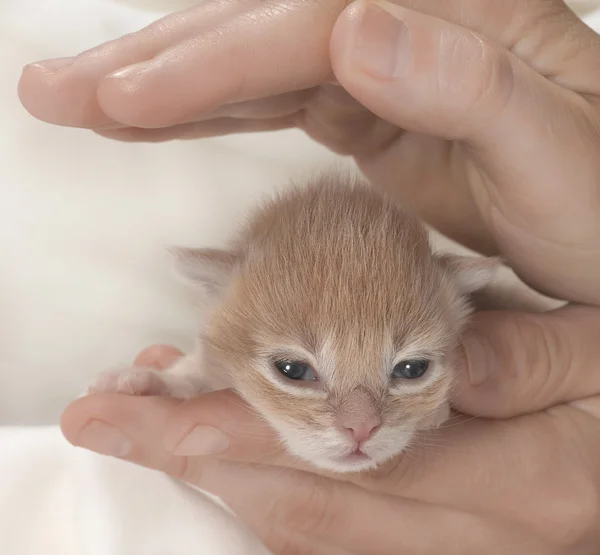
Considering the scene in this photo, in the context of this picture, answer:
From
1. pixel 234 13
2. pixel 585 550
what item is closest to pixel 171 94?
pixel 234 13

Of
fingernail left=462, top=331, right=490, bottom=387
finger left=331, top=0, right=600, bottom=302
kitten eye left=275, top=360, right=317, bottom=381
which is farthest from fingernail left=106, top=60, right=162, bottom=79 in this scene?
fingernail left=462, top=331, right=490, bottom=387

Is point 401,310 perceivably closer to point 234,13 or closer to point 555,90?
point 555,90

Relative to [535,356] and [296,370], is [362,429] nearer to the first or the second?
[296,370]

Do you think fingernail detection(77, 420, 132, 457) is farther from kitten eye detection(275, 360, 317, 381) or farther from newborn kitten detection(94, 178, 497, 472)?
kitten eye detection(275, 360, 317, 381)

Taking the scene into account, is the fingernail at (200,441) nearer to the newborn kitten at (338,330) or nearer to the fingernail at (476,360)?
the newborn kitten at (338,330)

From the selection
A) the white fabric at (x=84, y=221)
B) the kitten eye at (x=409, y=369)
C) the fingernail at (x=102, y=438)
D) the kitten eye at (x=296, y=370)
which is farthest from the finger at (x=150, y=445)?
the white fabric at (x=84, y=221)
